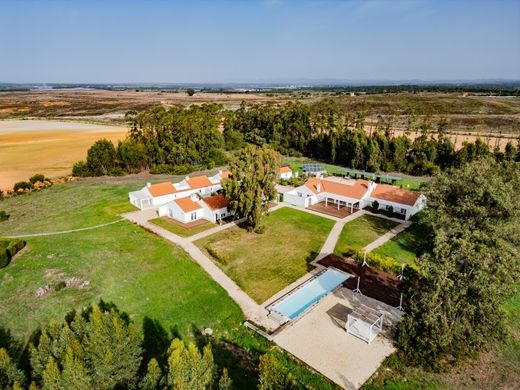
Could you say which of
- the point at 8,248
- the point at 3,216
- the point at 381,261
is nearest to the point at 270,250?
the point at 381,261

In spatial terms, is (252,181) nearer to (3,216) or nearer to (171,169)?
(3,216)

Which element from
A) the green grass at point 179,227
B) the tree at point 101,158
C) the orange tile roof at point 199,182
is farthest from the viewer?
the tree at point 101,158

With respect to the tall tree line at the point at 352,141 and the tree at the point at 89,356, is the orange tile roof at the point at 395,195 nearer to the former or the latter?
the tall tree line at the point at 352,141

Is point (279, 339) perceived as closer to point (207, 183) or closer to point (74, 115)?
point (207, 183)

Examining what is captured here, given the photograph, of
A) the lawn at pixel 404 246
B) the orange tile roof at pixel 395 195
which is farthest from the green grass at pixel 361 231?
the orange tile roof at pixel 395 195

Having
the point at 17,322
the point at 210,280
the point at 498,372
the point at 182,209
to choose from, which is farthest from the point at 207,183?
the point at 498,372

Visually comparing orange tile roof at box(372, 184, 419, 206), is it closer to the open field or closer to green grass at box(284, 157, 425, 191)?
green grass at box(284, 157, 425, 191)

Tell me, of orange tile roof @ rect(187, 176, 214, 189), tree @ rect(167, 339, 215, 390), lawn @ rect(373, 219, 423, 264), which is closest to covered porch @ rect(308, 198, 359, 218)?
lawn @ rect(373, 219, 423, 264)
